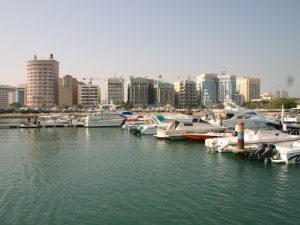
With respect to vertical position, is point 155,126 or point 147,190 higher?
point 155,126

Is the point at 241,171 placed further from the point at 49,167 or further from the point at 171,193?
→ the point at 49,167

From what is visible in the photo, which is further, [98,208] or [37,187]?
[37,187]

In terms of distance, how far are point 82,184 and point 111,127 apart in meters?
66.2

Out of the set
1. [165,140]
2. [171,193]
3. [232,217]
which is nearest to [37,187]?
→ [171,193]

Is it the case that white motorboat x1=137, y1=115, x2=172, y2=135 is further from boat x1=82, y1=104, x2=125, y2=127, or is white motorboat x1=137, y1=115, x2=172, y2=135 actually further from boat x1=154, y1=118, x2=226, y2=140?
boat x1=82, y1=104, x2=125, y2=127

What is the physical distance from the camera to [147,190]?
2381 cm

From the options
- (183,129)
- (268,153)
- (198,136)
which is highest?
(183,129)

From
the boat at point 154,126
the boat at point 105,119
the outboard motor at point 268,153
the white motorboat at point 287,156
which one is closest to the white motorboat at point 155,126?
the boat at point 154,126

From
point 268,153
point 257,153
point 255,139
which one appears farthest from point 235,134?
point 268,153

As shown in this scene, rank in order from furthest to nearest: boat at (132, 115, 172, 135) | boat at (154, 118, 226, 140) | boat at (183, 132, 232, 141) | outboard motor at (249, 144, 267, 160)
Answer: boat at (132, 115, 172, 135)
boat at (154, 118, 226, 140)
boat at (183, 132, 232, 141)
outboard motor at (249, 144, 267, 160)

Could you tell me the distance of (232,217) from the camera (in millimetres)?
18359

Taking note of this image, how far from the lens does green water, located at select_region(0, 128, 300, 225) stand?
18.6 m

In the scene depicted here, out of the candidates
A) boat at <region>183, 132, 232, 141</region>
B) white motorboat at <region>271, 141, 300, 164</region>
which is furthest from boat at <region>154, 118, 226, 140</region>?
white motorboat at <region>271, 141, 300, 164</region>

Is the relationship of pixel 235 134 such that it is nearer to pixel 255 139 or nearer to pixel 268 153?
pixel 255 139
